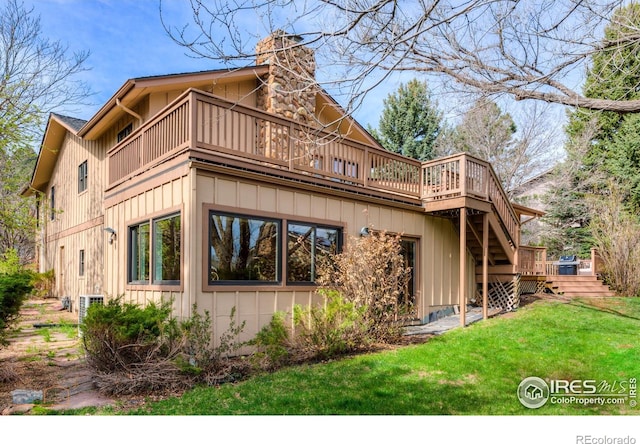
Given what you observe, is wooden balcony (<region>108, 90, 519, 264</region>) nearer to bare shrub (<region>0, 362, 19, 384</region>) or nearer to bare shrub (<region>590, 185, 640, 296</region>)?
bare shrub (<region>0, 362, 19, 384</region>)

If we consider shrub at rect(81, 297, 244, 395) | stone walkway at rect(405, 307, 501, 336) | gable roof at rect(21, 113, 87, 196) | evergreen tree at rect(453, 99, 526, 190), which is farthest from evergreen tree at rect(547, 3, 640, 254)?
shrub at rect(81, 297, 244, 395)

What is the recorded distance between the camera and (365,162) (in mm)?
9734

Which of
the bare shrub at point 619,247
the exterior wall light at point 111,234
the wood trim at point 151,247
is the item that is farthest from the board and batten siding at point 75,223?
the bare shrub at point 619,247

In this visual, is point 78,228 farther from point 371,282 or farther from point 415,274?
point 371,282

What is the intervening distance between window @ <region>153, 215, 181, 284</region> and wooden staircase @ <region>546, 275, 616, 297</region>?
11795mm

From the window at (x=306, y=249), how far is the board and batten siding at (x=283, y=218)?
6.7 inches

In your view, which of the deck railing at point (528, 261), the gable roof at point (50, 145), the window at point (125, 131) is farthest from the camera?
the gable roof at point (50, 145)

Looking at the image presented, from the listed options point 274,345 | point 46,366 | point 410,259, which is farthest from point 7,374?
point 410,259

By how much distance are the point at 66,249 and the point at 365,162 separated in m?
11.9

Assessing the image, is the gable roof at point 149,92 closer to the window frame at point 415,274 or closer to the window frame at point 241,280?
the window frame at point 241,280

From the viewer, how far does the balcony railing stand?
7.06m

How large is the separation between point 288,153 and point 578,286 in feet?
37.6

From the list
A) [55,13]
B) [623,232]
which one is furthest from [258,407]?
[623,232]

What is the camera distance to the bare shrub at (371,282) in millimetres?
7867
